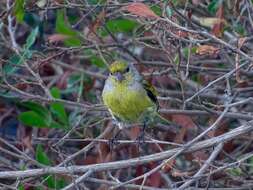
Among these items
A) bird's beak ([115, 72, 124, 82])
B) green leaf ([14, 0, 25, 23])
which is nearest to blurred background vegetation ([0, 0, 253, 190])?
green leaf ([14, 0, 25, 23])

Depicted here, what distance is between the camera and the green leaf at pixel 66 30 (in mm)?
5469

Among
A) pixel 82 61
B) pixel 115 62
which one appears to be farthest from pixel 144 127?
pixel 82 61

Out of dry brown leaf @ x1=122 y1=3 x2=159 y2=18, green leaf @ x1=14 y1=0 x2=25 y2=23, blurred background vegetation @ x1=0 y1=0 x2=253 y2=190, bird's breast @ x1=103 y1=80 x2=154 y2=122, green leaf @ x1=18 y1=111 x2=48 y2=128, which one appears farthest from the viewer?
green leaf @ x1=18 y1=111 x2=48 y2=128

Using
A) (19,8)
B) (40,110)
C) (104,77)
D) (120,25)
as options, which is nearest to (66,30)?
(120,25)

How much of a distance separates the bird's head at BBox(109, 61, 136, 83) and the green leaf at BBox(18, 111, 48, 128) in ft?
2.04

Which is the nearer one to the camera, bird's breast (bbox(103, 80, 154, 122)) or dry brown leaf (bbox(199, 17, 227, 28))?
dry brown leaf (bbox(199, 17, 227, 28))

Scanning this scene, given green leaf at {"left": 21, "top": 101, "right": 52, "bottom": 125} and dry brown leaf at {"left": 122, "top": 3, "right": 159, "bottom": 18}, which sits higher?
dry brown leaf at {"left": 122, "top": 3, "right": 159, "bottom": 18}

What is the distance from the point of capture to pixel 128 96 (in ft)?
16.4

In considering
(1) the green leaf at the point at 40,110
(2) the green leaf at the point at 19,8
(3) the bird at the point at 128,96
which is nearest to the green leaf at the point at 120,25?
(3) the bird at the point at 128,96

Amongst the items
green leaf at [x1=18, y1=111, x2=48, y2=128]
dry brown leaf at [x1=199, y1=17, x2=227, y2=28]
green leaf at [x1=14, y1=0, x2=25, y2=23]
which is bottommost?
green leaf at [x1=18, y1=111, x2=48, y2=128]

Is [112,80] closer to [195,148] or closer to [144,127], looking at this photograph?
[144,127]

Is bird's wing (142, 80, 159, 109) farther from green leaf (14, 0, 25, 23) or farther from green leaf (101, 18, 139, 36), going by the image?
green leaf (14, 0, 25, 23)

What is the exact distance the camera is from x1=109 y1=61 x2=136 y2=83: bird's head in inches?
200

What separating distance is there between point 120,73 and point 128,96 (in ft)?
0.67
